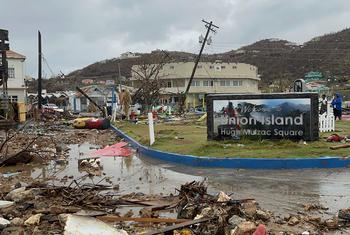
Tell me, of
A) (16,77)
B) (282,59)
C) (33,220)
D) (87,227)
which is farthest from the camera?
(282,59)

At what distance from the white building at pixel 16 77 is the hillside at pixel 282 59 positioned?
41.5 meters

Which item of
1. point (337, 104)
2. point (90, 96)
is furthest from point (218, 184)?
point (90, 96)

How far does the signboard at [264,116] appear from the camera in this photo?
1466 centimetres

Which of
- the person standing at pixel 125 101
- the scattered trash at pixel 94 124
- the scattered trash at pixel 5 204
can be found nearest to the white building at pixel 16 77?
the person standing at pixel 125 101

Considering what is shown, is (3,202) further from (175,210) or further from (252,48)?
(252,48)

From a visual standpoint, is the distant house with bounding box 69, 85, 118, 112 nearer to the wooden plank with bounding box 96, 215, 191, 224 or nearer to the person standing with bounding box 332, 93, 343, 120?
the person standing with bounding box 332, 93, 343, 120

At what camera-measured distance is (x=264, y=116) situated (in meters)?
15.1

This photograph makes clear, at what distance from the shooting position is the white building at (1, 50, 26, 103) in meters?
60.8

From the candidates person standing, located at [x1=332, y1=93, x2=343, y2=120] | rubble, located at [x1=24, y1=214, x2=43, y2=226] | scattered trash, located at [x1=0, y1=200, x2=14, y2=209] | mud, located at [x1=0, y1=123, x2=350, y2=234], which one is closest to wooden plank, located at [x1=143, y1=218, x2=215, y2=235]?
mud, located at [x1=0, y1=123, x2=350, y2=234]

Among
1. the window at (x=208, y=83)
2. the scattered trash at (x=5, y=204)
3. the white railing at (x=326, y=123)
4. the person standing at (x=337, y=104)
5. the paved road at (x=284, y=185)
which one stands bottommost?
the paved road at (x=284, y=185)

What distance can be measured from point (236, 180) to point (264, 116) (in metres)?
4.80

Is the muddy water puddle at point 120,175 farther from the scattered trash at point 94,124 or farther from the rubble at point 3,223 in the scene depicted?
the scattered trash at point 94,124

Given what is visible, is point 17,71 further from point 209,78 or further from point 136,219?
point 136,219

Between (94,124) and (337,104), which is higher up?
(337,104)
